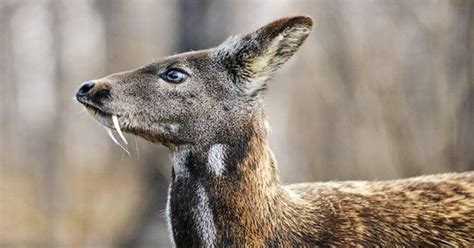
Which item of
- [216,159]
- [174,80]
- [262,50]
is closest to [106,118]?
[174,80]

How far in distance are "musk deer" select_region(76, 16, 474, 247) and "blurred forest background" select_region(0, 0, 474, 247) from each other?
573 cm

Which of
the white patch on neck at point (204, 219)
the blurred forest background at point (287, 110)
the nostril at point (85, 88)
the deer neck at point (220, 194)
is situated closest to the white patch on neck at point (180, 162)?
the deer neck at point (220, 194)

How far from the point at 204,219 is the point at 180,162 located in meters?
0.37

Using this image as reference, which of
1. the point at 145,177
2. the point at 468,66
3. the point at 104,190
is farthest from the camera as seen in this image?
the point at 104,190

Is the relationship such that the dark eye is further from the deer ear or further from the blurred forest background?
the blurred forest background

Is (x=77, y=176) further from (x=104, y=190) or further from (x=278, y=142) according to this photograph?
(x=278, y=142)

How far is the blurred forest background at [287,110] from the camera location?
547 inches

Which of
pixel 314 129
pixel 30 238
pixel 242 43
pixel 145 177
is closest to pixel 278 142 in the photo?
pixel 314 129

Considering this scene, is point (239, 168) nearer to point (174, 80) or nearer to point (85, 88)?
point (174, 80)

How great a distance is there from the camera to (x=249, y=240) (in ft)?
21.6

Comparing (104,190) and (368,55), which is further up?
(368,55)

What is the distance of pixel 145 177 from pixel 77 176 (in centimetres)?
247

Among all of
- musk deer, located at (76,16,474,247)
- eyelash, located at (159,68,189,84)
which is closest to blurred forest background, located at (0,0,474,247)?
musk deer, located at (76,16,474,247)

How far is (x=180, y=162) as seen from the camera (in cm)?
664
